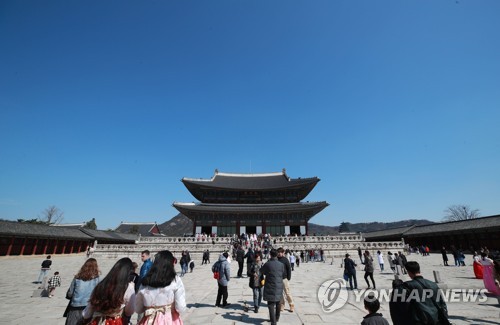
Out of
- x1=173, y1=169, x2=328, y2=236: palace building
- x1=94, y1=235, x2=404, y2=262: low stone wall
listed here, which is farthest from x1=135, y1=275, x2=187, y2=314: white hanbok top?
x1=173, y1=169, x2=328, y2=236: palace building

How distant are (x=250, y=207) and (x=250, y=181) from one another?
9.26 metres

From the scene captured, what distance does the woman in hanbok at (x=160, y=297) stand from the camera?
9.39 feet

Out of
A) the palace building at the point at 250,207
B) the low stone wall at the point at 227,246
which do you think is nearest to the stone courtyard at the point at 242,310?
the low stone wall at the point at 227,246

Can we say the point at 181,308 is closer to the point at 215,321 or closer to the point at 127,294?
the point at 127,294

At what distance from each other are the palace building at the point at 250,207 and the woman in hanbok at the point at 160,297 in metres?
30.3

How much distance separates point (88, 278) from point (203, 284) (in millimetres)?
8859

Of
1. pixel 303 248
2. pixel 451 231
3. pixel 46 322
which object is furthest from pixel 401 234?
pixel 46 322

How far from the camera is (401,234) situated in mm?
34344

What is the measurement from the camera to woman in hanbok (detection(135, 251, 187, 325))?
2.86 meters

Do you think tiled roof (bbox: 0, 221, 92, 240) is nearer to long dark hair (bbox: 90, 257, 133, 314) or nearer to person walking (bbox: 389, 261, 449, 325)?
long dark hair (bbox: 90, 257, 133, 314)

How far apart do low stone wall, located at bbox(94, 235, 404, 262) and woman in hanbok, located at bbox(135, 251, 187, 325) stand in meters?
21.9

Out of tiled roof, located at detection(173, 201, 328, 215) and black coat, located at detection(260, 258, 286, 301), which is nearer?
black coat, located at detection(260, 258, 286, 301)

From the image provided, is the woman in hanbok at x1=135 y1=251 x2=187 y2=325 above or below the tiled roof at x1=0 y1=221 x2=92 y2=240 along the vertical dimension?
below

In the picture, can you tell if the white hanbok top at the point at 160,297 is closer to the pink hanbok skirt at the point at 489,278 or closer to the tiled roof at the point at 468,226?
the pink hanbok skirt at the point at 489,278
